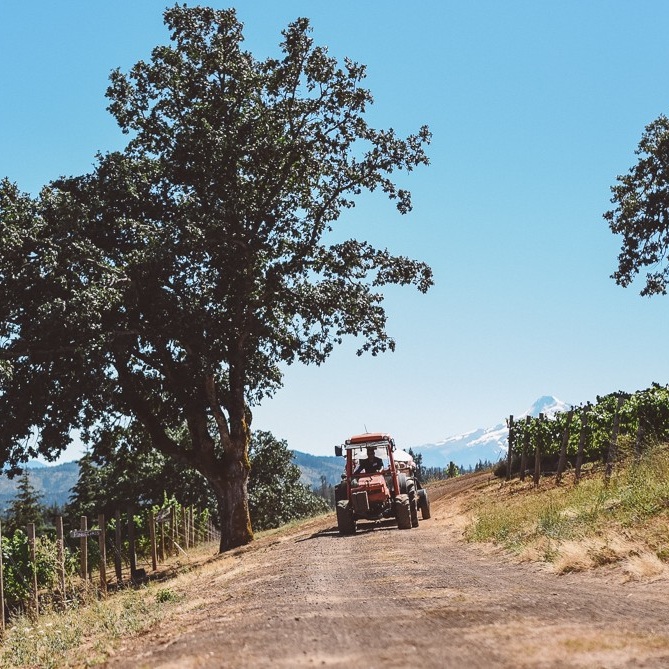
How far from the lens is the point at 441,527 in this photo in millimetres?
23609

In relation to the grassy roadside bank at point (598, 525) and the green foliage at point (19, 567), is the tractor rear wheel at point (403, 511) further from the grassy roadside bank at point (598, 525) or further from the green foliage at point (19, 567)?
the green foliage at point (19, 567)

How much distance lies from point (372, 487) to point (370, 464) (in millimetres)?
1083

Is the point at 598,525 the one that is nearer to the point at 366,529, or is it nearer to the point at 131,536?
the point at 366,529

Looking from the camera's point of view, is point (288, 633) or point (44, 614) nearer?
point (288, 633)

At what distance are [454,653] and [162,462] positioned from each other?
5437cm

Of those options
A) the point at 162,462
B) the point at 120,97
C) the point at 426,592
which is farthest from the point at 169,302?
the point at 162,462

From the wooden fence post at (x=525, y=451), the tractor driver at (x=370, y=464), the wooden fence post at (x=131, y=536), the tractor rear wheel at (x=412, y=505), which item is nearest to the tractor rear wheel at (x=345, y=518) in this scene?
the tractor driver at (x=370, y=464)

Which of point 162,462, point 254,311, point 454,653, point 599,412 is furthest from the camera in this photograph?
point 162,462

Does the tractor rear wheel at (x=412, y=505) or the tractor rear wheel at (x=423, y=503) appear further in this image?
the tractor rear wheel at (x=423, y=503)

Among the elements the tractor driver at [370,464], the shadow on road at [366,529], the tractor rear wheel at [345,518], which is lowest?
the shadow on road at [366,529]

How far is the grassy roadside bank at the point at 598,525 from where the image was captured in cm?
1166

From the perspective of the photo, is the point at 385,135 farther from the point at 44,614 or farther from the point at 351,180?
the point at 44,614

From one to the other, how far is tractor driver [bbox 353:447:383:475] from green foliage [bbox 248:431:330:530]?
3773 centimetres

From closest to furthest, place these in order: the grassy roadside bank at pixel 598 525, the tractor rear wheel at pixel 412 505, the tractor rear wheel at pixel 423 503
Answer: the grassy roadside bank at pixel 598 525 < the tractor rear wheel at pixel 412 505 < the tractor rear wheel at pixel 423 503
